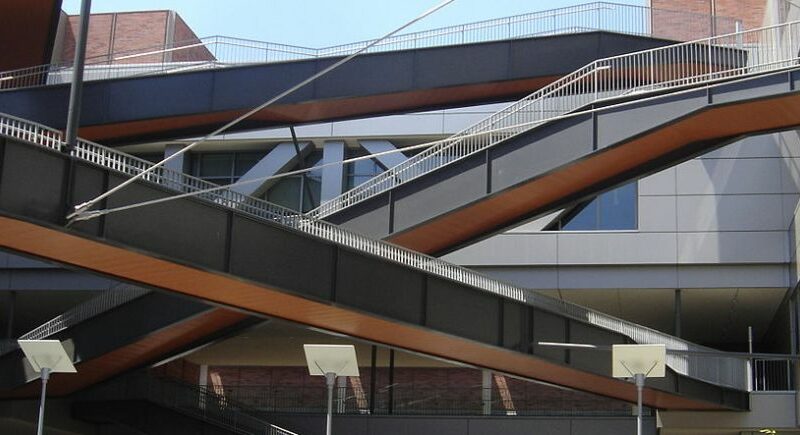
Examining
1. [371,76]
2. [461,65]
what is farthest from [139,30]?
[461,65]

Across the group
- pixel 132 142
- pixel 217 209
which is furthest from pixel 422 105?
pixel 217 209

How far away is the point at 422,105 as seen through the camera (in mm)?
36594

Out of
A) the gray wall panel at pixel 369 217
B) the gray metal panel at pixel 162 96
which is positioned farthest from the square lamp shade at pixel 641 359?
the gray metal panel at pixel 162 96

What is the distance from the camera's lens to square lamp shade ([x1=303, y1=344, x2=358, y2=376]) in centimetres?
2348

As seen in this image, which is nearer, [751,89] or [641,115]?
[751,89]

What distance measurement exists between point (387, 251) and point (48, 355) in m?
8.79

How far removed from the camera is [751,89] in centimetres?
2819

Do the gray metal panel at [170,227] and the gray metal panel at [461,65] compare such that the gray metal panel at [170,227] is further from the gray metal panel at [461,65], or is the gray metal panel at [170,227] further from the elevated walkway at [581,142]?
the gray metal panel at [461,65]

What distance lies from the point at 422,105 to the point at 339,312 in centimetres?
1009

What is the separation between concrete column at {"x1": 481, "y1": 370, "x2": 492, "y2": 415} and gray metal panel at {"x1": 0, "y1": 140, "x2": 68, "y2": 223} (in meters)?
27.8

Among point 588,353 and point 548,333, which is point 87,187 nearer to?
point 548,333

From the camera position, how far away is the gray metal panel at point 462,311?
101 feet

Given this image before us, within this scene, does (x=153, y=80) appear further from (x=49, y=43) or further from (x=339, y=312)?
(x=339, y=312)

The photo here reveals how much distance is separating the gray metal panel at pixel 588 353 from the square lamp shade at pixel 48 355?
15.4 metres
